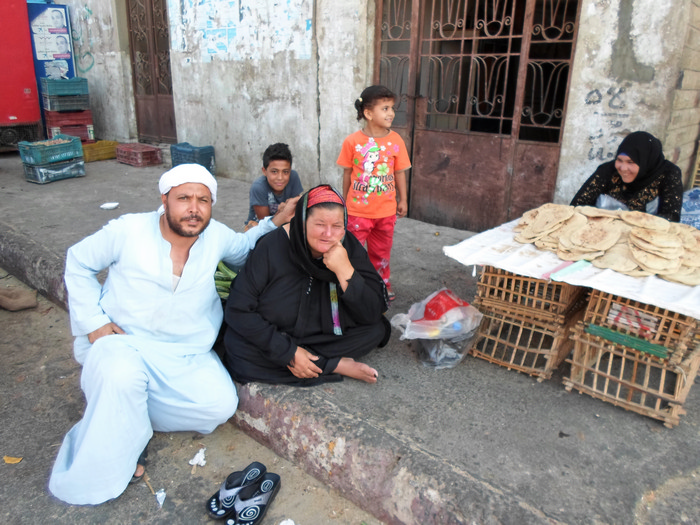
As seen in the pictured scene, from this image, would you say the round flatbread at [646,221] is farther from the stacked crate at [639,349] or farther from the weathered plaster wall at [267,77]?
the weathered plaster wall at [267,77]

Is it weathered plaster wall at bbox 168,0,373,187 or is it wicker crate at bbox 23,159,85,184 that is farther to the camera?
wicker crate at bbox 23,159,85,184

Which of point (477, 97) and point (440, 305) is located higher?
point (477, 97)

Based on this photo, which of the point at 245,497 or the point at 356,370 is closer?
the point at 245,497

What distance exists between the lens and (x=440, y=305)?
2826 millimetres

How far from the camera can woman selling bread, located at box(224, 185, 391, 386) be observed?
7.88 feet

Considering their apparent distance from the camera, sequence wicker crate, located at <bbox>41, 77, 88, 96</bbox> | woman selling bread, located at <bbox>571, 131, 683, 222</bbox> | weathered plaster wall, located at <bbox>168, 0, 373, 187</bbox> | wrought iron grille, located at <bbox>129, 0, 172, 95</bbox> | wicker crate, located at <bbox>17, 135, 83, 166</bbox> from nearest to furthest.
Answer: woman selling bread, located at <bbox>571, 131, 683, 222</bbox> < weathered plaster wall, located at <bbox>168, 0, 373, 187</bbox> < wicker crate, located at <bbox>17, 135, 83, 166</bbox> < wrought iron grille, located at <bbox>129, 0, 172, 95</bbox> < wicker crate, located at <bbox>41, 77, 88, 96</bbox>

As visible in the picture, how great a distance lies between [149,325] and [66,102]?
814cm

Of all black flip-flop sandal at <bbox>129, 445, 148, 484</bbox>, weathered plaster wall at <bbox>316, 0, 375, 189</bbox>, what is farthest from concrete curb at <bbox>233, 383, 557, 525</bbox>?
weathered plaster wall at <bbox>316, 0, 375, 189</bbox>

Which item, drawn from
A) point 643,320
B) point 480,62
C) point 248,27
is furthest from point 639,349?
point 248,27

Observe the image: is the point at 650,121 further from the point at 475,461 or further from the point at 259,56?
the point at 259,56

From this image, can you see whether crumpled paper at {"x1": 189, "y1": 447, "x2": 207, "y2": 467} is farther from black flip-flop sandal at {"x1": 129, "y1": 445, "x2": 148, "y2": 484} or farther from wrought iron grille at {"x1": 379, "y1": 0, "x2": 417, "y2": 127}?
wrought iron grille at {"x1": 379, "y1": 0, "x2": 417, "y2": 127}

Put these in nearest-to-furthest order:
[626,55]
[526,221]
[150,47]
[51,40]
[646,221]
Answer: [646,221] < [526,221] < [626,55] < [150,47] < [51,40]

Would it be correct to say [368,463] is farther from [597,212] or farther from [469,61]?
[469,61]

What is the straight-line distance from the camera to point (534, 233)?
288 cm
